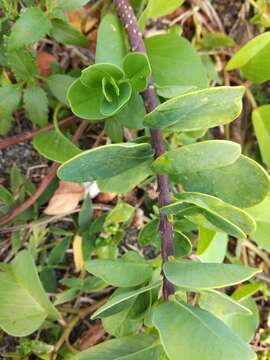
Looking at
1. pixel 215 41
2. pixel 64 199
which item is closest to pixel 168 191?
pixel 64 199

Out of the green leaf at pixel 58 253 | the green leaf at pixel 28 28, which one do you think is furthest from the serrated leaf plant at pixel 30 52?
the green leaf at pixel 58 253

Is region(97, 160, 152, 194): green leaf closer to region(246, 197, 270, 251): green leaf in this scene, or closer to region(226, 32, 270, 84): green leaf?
region(246, 197, 270, 251): green leaf

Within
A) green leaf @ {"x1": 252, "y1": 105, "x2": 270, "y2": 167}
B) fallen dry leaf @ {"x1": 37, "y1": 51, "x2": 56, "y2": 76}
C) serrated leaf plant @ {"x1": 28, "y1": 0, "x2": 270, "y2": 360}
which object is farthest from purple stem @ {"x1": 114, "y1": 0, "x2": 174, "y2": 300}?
green leaf @ {"x1": 252, "y1": 105, "x2": 270, "y2": 167}

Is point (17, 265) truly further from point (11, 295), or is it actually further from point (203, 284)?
Result: point (203, 284)

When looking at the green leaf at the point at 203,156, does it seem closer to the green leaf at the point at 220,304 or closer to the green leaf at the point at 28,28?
the green leaf at the point at 220,304

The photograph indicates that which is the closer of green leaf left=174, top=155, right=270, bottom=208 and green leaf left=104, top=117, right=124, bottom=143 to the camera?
green leaf left=174, top=155, right=270, bottom=208

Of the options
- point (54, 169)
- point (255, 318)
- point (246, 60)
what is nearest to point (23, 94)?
point (54, 169)

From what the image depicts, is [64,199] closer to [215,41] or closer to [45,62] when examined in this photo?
[45,62]
